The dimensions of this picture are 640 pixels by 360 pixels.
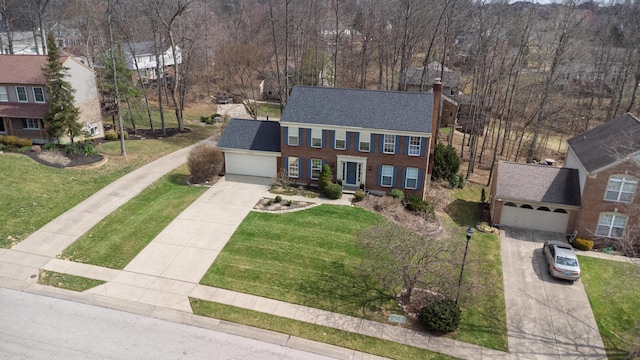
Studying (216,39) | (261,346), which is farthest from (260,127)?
(216,39)

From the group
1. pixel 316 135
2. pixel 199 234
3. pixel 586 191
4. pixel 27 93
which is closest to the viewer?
pixel 199 234

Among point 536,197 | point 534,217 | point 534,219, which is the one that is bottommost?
point 534,219

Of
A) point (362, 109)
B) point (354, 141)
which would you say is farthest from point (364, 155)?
point (362, 109)

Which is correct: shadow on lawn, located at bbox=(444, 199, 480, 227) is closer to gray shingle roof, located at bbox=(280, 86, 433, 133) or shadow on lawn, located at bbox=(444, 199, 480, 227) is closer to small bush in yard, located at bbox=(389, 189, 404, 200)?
small bush in yard, located at bbox=(389, 189, 404, 200)

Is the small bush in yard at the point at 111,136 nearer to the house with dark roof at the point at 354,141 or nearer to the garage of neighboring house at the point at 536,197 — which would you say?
the house with dark roof at the point at 354,141

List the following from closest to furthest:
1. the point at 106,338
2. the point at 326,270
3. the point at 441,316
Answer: the point at 106,338 < the point at 441,316 < the point at 326,270

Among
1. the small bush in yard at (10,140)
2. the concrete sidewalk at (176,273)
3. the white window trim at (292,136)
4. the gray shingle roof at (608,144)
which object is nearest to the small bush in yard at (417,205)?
the concrete sidewalk at (176,273)

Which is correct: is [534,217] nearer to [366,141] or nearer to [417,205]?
[417,205]
